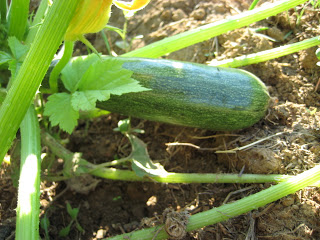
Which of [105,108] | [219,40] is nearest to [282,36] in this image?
[219,40]

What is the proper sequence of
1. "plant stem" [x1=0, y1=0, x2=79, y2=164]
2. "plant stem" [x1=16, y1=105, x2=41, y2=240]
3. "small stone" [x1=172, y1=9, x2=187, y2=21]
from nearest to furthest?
"plant stem" [x1=0, y1=0, x2=79, y2=164] < "plant stem" [x1=16, y1=105, x2=41, y2=240] < "small stone" [x1=172, y1=9, x2=187, y2=21]

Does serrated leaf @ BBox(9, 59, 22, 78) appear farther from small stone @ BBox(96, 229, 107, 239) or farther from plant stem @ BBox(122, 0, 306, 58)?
small stone @ BBox(96, 229, 107, 239)

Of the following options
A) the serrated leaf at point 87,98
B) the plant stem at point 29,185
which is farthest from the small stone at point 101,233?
the serrated leaf at point 87,98

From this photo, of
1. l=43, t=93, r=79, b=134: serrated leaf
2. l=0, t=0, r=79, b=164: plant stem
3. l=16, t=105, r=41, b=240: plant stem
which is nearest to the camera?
l=0, t=0, r=79, b=164: plant stem

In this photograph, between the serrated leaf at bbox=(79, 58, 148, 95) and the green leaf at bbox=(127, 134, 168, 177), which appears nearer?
the serrated leaf at bbox=(79, 58, 148, 95)

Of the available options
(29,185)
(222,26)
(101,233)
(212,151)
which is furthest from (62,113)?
(222,26)

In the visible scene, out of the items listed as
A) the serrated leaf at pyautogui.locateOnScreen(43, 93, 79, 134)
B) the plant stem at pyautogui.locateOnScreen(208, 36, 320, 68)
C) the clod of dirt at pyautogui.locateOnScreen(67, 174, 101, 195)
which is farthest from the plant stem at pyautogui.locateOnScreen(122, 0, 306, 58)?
the clod of dirt at pyautogui.locateOnScreen(67, 174, 101, 195)

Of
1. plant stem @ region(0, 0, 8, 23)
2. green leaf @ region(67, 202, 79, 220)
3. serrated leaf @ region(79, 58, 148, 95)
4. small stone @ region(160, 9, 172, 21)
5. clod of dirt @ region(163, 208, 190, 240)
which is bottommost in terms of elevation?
green leaf @ region(67, 202, 79, 220)
